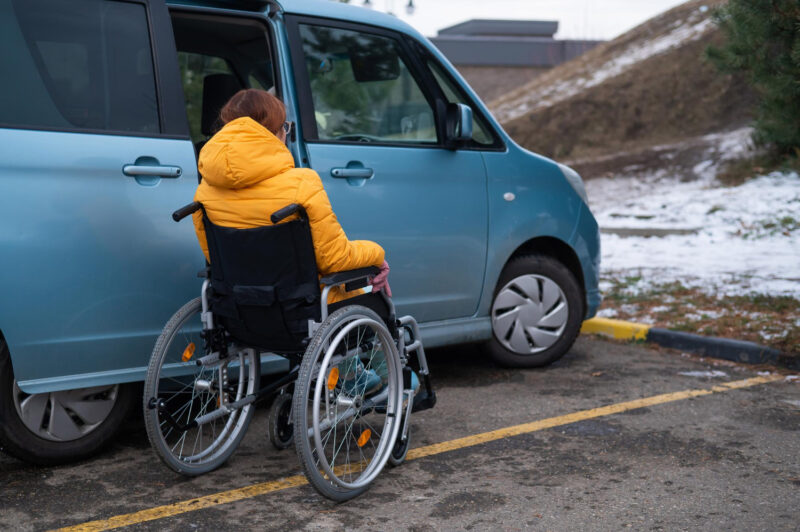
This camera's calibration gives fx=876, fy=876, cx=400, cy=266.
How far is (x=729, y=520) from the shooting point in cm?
313

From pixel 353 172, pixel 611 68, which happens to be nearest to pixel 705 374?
pixel 353 172

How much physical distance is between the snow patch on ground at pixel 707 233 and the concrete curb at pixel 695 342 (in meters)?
1.36

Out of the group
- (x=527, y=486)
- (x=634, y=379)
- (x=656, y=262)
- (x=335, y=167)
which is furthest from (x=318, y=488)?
(x=656, y=262)

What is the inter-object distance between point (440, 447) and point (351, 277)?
42.0 inches

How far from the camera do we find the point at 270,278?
10.9 feet

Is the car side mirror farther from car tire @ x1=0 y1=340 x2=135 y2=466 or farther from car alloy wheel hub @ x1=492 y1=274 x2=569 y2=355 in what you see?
car tire @ x1=0 y1=340 x2=135 y2=466

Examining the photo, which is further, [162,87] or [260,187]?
[162,87]

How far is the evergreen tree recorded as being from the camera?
5.50 metres

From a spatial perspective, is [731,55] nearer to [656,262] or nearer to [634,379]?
[634,379]

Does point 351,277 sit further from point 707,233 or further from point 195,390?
point 707,233

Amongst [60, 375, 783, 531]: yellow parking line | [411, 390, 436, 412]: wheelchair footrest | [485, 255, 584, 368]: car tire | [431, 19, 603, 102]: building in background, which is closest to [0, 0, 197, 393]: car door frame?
[60, 375, 783, 531]: yellow parking line

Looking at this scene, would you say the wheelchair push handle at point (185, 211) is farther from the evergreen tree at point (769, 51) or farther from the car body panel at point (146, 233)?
the evergreen tree at point (769, 51)

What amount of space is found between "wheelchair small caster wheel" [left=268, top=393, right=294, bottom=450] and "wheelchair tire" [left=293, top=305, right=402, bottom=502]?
22 centimetres

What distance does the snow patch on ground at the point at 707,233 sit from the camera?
26.9 feet
